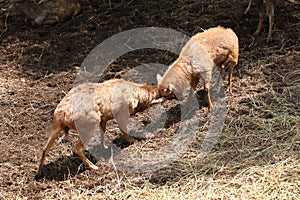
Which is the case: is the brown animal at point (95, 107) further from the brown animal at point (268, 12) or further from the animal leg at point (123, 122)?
the brown animal at point (268, 12)

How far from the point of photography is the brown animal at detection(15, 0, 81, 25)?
34.4 feet

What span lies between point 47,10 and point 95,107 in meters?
4.26

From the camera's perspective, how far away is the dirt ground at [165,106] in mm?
6613

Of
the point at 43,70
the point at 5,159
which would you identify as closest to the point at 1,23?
the point at 43,70

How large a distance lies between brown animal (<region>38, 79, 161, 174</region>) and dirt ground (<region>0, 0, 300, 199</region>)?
0.40 metres

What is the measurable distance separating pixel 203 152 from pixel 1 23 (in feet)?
18.2

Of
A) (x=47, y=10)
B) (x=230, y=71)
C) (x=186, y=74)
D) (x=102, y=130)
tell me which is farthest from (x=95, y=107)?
(x=47, y=10)

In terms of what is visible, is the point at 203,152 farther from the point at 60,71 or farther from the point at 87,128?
the point at 60,71

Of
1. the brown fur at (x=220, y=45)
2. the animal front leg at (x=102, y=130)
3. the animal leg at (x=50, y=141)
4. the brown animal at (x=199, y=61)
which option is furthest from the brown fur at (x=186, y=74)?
the animal leg at (x=50, y=141)

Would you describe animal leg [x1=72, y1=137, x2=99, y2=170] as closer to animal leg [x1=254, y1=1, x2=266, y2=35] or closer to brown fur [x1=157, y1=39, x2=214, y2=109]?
brown fur [x1=157, y1=39, x2=214, y2=109]

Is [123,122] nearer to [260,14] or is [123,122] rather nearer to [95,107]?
[95,107]

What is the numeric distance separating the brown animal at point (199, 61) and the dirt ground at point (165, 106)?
1.54ft

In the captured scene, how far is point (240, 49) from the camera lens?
30.2ft

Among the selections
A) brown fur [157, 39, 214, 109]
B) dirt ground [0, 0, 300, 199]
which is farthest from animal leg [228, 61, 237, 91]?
brown fur [157, 39, 214, 109]
